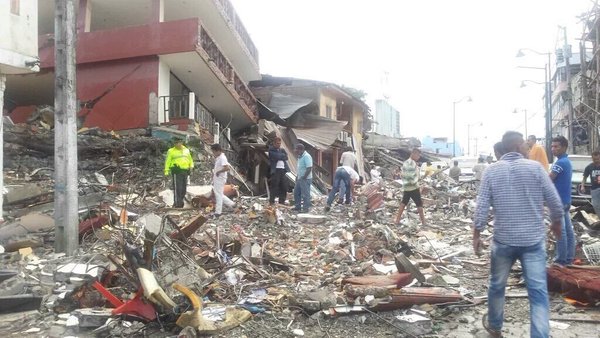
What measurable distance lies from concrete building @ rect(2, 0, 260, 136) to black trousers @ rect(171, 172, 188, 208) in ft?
13.5

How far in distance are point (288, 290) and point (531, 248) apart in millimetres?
2535

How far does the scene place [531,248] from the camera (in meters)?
3.26

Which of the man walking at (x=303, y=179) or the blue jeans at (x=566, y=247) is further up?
the man walking at (x=303, y=179)

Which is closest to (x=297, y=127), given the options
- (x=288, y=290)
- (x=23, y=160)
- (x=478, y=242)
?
(x=23, y=160)

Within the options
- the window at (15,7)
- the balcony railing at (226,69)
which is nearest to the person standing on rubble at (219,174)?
the window at (15,7)

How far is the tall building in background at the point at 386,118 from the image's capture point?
172ft

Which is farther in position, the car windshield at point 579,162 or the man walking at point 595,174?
the car windshield at point 579,162

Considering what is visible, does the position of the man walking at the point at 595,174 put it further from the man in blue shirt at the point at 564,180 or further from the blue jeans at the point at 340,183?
the blue jeans at the point at 340,183

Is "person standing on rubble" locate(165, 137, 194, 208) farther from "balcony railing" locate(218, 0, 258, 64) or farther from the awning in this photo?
"balcony railing" locate(218, 0, 258, 64)

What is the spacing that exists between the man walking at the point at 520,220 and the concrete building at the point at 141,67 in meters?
10.5

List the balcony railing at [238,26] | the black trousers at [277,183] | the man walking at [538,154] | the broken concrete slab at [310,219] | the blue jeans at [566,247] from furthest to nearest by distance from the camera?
the balcony railing at [238,26] → the black trousers at [277,183] → the broken concrete slab at [310,219] → the man walking at [538,154] → the blue jeans at [566,247]

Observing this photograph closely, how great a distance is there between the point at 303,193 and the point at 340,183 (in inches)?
69.8

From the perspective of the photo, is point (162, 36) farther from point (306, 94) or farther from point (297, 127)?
point (306, 94)

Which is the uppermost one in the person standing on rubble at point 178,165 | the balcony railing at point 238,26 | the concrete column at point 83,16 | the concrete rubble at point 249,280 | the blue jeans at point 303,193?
the balcony railing at point 238,26
